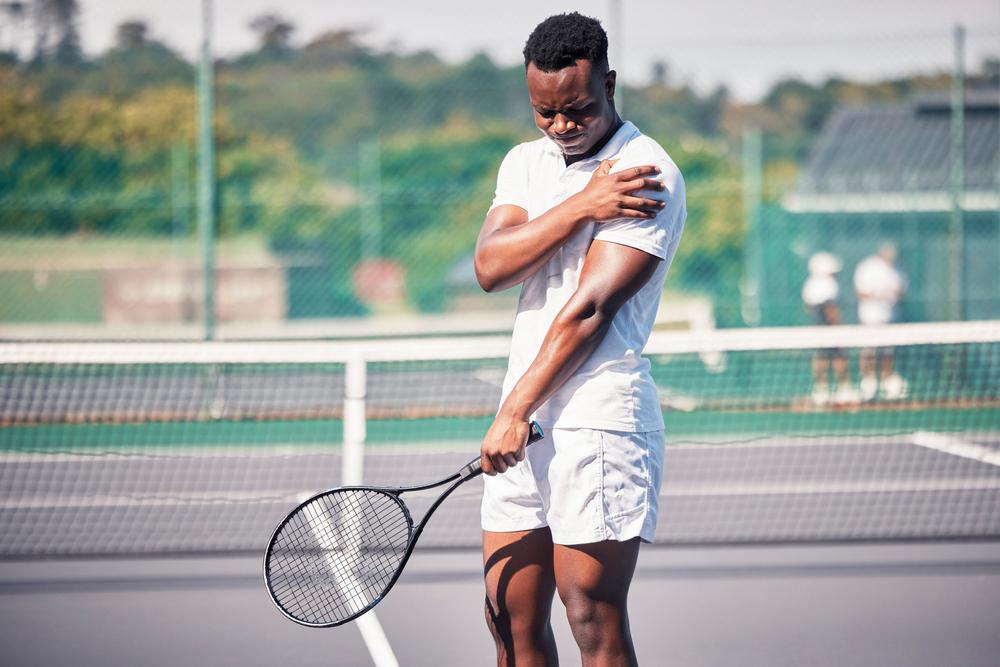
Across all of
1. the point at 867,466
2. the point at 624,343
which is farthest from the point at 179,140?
the point at 624,343

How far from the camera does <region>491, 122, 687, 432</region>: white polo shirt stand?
2.59m

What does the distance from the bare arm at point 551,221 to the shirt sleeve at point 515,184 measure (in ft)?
0.08

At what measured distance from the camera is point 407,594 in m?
5.11

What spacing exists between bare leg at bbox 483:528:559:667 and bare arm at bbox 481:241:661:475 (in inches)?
10.8

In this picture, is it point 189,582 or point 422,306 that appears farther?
point 422,306

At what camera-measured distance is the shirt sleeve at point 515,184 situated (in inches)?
110

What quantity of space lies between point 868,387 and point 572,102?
798cm

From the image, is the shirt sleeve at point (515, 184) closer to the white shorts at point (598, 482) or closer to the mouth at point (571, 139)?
the mouth at point (571, 139)

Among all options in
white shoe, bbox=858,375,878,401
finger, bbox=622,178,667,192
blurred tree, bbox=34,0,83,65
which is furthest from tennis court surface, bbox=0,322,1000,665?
blurred tree, bbox=34,0,83,65

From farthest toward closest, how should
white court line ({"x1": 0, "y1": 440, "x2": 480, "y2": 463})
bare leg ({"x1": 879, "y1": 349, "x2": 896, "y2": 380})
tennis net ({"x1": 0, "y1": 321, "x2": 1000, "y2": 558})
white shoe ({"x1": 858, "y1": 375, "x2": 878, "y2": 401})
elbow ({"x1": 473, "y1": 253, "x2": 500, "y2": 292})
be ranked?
bare leg ({"x1": 879, "y1": 349, "x2": 896, "y2": 380}) → white shoe ({"x1": 858, "y1": 375, "x2": 878, "y2": 401}) → white court line ({"x1": 0, "y1": 440, "x2": 480, "y2": 463}) → tennis net ({"x1": 0, "y1": 321, "x2": 1000, "y2": 558}) → elbow ({"x1": 473, "y1": 253, "x2": 500, "y2": 292})

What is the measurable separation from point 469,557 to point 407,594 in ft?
2.26

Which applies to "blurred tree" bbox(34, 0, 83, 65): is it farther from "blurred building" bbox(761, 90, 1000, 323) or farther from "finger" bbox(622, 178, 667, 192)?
"finger" bbox(622, 178, 667, 192)

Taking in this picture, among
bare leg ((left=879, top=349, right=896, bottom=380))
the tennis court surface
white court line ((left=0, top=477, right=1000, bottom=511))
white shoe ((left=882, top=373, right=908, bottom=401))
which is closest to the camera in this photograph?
the tennis court surface

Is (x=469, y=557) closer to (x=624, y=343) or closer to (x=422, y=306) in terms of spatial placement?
(x=624, y=343)
